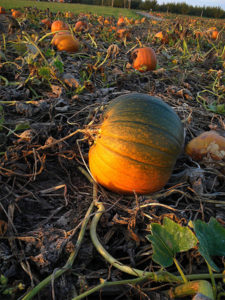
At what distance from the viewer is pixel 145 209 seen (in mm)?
1646

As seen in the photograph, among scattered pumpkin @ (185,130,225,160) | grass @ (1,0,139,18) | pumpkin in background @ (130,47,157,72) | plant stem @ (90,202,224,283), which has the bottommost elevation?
plant stem @ (90,202,224,283)

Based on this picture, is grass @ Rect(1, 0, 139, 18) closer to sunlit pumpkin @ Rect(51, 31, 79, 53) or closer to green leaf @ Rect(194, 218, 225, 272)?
sunlit pumpkin @ Rect(51, 31, 79, 53)

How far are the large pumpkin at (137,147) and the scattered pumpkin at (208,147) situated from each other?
34cm

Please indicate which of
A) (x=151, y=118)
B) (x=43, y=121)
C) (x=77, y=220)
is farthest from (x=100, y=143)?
(x=43, y=121)

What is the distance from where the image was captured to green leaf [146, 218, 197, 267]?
1.12m

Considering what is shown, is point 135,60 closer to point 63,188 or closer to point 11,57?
point 11,57

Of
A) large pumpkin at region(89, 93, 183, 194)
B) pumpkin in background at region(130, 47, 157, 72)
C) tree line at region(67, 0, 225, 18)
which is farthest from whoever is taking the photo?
tree line at region(67, 0, 225, 18)

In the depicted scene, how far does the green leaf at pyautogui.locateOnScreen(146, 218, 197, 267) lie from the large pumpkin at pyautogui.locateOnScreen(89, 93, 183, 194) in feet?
1.85

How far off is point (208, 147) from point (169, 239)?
3.73ft

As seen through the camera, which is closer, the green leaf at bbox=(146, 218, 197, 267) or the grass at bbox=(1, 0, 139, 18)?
the green leaf at bbox=(146, 218, 197, 267)

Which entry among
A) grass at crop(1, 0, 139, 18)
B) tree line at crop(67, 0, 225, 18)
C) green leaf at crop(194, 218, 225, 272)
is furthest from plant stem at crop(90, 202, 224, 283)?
tree line at crop(67, 0, 225, 18)

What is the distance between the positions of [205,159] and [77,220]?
1.14 metres

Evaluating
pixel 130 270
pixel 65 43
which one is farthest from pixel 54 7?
pixel 130 270

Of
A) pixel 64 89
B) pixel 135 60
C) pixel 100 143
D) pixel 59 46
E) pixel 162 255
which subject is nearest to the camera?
pixel 162 255
